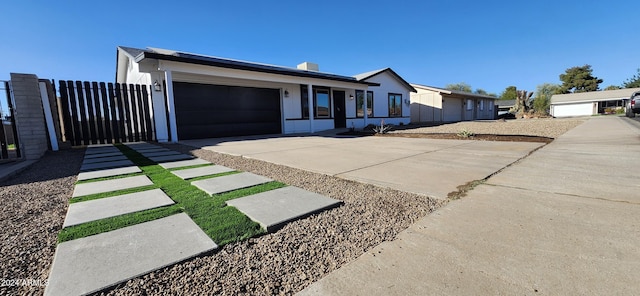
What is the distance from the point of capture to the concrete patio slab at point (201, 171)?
3432mm

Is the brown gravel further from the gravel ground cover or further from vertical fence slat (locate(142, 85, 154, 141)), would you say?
the gravel ground cover

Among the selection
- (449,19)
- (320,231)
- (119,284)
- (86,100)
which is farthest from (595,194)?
(449,19)

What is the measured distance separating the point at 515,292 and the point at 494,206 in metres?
1.22

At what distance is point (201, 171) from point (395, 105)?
15.4 m

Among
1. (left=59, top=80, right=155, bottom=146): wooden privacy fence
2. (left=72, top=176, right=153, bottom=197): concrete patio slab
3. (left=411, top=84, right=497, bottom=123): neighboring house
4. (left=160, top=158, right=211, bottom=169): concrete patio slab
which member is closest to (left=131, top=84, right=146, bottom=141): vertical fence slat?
(left=59, top=80, right=155, bottom=146): wooden privacy fence

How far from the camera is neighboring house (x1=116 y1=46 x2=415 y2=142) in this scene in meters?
8.34

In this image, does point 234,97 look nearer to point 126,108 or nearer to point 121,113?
point 126,108

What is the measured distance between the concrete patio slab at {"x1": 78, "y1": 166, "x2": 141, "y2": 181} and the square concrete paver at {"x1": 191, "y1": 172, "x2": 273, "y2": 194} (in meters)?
1.47

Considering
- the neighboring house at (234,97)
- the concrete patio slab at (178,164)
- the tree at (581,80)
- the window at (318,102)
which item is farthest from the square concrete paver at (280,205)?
the tree at (581,80)

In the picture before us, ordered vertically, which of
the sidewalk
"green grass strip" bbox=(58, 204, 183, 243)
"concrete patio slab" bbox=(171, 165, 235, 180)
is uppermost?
"concrete patio slab" bbox=(171, 165, 235, 180)

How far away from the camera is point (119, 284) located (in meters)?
1.18

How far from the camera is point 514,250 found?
1.45 meters

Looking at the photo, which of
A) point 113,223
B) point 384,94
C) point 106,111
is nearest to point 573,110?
point 384,94

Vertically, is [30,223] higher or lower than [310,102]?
lower
